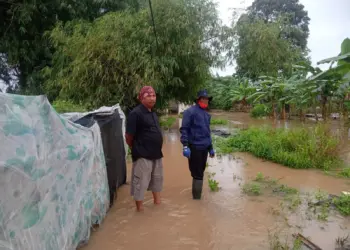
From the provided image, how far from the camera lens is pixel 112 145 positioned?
471 centimetres

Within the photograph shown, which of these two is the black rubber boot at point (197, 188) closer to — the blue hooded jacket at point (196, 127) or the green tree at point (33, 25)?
the blue hooded jacket at point (196, 127)

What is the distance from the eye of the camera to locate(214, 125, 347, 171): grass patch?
22.3ft

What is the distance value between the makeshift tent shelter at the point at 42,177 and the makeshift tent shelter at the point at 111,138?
674 millimetres

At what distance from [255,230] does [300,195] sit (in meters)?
1.65

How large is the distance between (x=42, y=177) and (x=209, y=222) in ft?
8.03

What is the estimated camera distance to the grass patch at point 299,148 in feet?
22.3

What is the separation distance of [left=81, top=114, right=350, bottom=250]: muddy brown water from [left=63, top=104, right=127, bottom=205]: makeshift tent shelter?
0.36m

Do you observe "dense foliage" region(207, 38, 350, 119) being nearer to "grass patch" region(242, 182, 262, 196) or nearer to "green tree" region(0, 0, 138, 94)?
Answer: "grass patch" region(242, 182, 262, 196)

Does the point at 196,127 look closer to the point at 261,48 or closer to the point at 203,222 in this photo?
the point at 203,222

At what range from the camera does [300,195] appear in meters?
5.05

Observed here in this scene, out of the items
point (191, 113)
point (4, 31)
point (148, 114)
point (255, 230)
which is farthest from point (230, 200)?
point (4, 31)

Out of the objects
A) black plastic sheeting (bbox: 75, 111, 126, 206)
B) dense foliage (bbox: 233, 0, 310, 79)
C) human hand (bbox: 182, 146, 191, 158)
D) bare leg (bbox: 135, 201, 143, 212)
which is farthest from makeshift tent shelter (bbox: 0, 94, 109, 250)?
dense foliage (bbox: 233, 0, 310, 79)

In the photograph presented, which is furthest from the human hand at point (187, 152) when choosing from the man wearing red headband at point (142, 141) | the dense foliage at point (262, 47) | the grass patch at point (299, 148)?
the dense foliage at point (262, 47)

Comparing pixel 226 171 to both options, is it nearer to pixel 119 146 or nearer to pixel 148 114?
pixel 119 146
